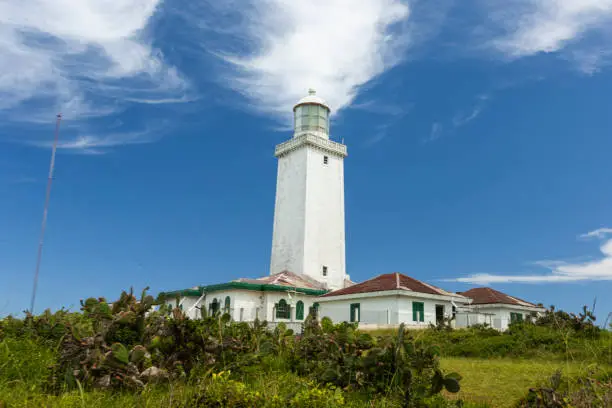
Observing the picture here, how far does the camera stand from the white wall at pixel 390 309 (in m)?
25.0

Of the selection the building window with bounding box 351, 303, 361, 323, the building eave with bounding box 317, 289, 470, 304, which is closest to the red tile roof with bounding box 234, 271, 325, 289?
the building eave with bounding box 317, 289, 470, 304

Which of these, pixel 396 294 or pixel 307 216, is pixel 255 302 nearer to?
pixel 307 216

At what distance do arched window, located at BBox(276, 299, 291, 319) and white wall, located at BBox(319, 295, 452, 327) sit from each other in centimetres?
348

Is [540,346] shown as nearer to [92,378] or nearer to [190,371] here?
[190,371]

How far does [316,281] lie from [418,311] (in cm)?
920

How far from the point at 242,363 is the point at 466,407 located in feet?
8.31

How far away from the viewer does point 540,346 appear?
12875 mm

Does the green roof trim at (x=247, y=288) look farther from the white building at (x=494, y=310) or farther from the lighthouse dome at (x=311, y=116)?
the lighthouse dome at (x=311, y=116)

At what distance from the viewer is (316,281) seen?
33.3m

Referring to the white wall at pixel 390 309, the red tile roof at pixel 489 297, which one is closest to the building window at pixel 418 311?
the white wall at pixel 390 309

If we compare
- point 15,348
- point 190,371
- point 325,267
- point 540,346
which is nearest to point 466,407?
point 190,371

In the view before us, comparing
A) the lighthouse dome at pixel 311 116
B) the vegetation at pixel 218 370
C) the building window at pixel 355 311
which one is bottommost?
the vegetation at pixel 218 370

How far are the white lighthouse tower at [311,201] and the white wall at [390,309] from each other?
6.75 meters

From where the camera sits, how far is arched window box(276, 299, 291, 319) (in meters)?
29.6
